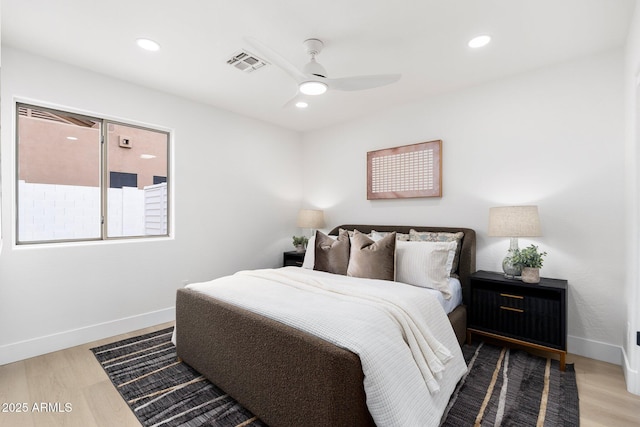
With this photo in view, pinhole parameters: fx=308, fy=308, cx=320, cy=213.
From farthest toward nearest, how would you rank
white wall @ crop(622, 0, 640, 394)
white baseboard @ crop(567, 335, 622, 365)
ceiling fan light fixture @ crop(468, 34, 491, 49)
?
white baseboard @ crop(567, 335, 622, 365) → ceiling fan light fixture @ crop(468, 34, 491, 49) → white wall @ crop(622, 0, 640, 394)

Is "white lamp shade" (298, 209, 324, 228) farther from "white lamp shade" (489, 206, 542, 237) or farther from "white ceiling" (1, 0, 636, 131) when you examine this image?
"white lamp shade" (489, 206, 542, 237)

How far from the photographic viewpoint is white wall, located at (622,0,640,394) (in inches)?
79.3

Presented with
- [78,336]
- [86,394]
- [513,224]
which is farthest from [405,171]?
[78,336]

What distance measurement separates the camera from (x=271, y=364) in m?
1.72

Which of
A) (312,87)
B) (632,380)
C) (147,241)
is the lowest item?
(632,380)

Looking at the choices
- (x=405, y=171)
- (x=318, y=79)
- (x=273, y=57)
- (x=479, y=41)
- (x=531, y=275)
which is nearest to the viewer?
(x=273, y=57)

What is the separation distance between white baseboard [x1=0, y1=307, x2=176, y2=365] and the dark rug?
288 millimetres

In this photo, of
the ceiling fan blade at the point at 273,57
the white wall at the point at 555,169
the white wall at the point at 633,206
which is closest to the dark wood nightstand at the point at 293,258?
the white wall at the point at 555,169

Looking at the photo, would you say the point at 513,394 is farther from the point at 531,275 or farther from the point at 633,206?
the point at 633,206

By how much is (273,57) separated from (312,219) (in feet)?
8.69

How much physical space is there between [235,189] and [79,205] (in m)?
1.65

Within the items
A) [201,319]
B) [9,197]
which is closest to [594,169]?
[201,319]

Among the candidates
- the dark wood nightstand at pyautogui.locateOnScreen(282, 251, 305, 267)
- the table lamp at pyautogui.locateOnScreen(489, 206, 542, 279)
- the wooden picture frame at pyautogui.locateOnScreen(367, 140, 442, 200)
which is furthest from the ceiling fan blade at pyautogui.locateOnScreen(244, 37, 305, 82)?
the dark wood nightstand at pyautogui.locateOnScreen(282, 251, 305, 267)

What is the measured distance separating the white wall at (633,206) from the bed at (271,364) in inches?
43.6
